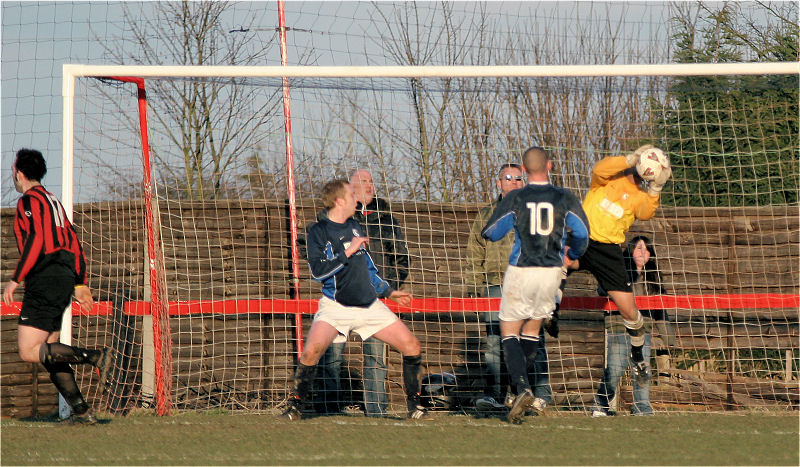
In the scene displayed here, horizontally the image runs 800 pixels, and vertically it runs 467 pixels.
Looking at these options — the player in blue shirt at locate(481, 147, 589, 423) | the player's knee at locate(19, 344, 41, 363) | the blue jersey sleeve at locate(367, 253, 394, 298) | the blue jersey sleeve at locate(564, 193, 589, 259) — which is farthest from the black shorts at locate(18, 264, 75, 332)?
the blue jersey sleeve at locate(564, 193, 589, 259)

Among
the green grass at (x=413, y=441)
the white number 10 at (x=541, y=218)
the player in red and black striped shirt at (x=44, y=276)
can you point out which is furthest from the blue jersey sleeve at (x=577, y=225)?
the player in red and black striped shirt at (x=44, y=276)

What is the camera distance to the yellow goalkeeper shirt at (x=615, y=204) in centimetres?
717

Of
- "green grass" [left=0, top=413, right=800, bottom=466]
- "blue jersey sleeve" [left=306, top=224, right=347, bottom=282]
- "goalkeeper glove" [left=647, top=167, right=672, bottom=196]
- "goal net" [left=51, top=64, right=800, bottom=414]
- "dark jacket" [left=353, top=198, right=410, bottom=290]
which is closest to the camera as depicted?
"green grass" [left=0, top=413, right=800, bottom=466]

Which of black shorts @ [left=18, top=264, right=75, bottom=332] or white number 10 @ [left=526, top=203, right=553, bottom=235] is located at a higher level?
white number 10 @ [left=526, top=203, right=553, bottom=235]

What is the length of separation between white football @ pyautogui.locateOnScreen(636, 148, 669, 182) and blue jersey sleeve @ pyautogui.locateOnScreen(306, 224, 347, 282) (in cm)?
237

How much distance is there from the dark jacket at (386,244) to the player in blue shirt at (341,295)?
3.17 ft

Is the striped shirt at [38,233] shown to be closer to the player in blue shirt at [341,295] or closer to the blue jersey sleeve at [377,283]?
the player in blue shirt at [341,295]

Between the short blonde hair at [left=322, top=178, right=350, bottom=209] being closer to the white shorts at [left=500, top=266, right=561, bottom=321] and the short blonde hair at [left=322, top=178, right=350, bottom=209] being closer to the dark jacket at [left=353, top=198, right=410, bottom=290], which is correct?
the dark jacket at [left=353, top=198, right=410, bottom=290]

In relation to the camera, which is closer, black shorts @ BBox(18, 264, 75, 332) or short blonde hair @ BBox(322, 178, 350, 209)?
black shorts @ BBox(18, 264, 75, 332)

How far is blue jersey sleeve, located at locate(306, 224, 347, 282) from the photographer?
6758mm

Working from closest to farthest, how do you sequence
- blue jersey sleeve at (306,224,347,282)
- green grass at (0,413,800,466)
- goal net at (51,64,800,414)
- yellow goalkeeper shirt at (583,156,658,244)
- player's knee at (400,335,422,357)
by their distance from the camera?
green grass at (0,413,800,466) → blue jersey sleeve at (306,224,347,282) → player's knee at (400,335,422,357) → yellow goalkeeper shirt at (583,156,658,244) → goal net at (51,64,800,414)

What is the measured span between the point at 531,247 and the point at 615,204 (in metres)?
1.08

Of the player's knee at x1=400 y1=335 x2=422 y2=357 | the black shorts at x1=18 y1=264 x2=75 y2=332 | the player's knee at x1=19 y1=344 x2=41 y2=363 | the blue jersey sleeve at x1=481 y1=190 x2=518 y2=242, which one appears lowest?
the player's knee at x1=400 y1=335 x2=422 y2=357

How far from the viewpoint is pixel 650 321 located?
27.4ft
